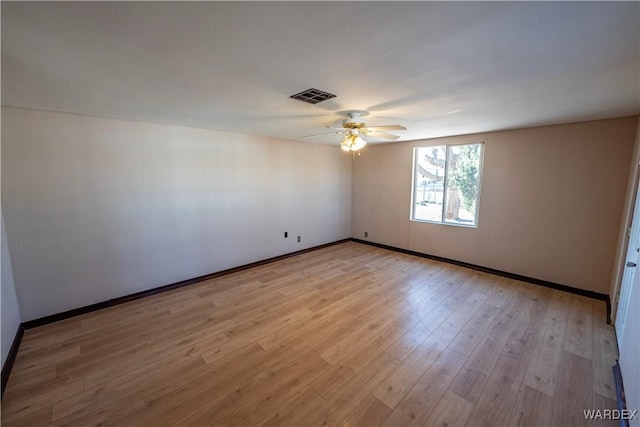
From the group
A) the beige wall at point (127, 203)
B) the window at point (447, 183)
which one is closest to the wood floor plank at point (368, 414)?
the beige wall at point (127, 203)

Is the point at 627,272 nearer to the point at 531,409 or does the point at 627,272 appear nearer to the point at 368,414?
the point at 531,409

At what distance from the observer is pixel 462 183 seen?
176 inches

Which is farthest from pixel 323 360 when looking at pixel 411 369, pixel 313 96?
pixel 313 96

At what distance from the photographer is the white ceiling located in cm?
117

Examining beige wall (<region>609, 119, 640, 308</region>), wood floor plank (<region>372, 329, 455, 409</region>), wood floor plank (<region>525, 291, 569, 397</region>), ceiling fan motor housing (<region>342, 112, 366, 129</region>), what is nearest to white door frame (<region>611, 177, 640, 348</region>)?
beige wall (<region>609, 119, 640, 308</region>)

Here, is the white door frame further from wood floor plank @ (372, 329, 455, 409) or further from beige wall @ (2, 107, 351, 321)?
beige wall @ (2, 107, 351, 321)

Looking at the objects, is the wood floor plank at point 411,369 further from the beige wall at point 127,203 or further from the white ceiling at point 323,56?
the beige wall at point 127,203

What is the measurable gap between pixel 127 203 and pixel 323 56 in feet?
10.1

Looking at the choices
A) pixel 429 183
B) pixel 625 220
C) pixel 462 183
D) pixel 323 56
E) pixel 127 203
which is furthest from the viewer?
pixel 429 183

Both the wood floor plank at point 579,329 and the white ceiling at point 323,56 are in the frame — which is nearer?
the white ceiling at point 323,56

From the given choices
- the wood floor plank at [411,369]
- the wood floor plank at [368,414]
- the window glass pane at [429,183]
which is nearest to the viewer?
the wood floor plank at [368,414]

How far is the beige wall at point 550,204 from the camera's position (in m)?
3.18

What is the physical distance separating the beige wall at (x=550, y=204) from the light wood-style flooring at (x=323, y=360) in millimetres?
540

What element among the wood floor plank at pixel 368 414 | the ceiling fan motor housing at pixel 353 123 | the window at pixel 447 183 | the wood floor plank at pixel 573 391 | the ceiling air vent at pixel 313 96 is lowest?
the wood floor plank at pixel 368 414
